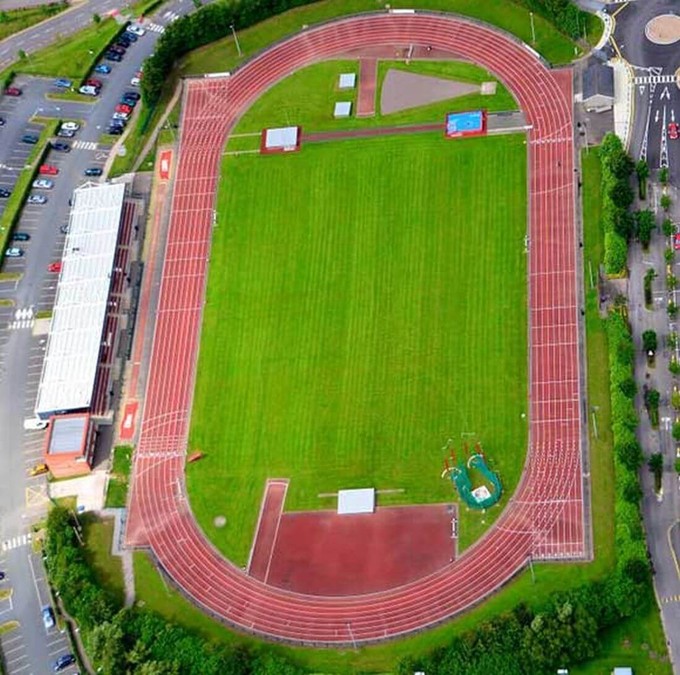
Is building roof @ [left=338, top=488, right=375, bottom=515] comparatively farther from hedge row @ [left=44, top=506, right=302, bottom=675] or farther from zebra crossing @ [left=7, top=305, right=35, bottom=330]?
zebra crossing @ [left=7, top=305, right=35, bottom=330]

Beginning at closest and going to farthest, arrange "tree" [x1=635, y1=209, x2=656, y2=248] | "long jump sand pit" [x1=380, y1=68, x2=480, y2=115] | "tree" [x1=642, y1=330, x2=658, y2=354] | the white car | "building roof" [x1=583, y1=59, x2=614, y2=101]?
"tree" [x1=642, y1=330, x2=658, y2=354] → "tree" [x1=635, y1=209, x2=656, y2=248] → the white car → "building roof" [x1=583, y1=59, x2=614, y2=101] → "long jump sand pit" [x1=380, y1=68, x2=480, y2=115]

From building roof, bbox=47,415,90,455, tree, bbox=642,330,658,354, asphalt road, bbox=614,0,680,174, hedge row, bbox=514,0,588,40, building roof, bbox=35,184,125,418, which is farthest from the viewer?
hedge row, bbox=514,0,588,40

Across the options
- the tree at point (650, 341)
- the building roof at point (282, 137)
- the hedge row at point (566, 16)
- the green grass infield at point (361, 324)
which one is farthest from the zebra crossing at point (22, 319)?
the hedge row at point (566, 16)

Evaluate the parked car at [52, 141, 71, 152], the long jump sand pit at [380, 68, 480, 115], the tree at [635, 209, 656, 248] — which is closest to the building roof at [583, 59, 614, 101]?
the long jump sand pit at [380, 68, 480, 115]

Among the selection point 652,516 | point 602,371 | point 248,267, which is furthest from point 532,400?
point 248,267

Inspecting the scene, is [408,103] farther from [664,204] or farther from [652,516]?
[652,516]

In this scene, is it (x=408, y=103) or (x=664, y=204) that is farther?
(x=408, y=103)

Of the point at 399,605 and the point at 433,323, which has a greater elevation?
the point at 433,323

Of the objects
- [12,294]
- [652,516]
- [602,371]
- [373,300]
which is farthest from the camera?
[12,294]
